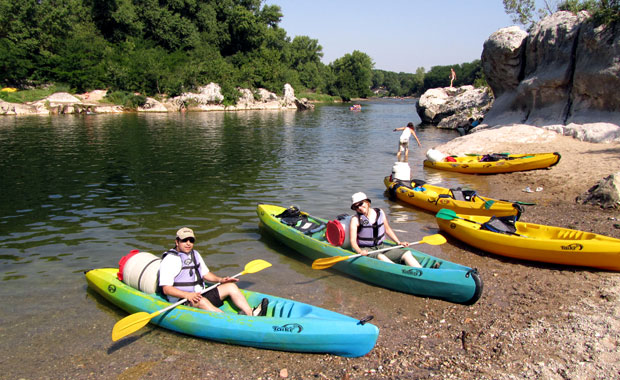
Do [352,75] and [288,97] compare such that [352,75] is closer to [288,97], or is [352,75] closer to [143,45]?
[288,97]

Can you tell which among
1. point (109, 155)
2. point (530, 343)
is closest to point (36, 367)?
point (530, 343)

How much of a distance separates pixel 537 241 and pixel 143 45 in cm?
6315

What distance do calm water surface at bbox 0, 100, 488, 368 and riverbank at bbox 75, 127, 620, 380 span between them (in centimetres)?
122

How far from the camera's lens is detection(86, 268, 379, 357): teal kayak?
5059 mm

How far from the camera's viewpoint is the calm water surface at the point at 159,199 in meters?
7.78

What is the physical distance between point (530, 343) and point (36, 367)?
615 cm

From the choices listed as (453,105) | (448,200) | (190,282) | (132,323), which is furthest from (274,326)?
(453,105)

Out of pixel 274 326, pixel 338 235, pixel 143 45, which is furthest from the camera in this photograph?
pixel 143 45

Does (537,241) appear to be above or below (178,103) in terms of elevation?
below

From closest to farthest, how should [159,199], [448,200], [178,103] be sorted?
[448,200], [159,199], [178,103]

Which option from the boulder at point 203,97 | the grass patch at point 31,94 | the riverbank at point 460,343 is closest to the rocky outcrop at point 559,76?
the riverbank at point 460,343

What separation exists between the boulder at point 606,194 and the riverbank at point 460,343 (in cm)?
428

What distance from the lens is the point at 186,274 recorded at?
19.4 feet

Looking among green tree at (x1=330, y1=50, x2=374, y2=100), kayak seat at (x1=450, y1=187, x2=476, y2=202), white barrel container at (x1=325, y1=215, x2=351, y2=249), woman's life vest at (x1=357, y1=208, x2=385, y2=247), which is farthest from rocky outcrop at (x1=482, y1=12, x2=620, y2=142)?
green tree at (x1=330, y1=50, x2=374, y2=100)
